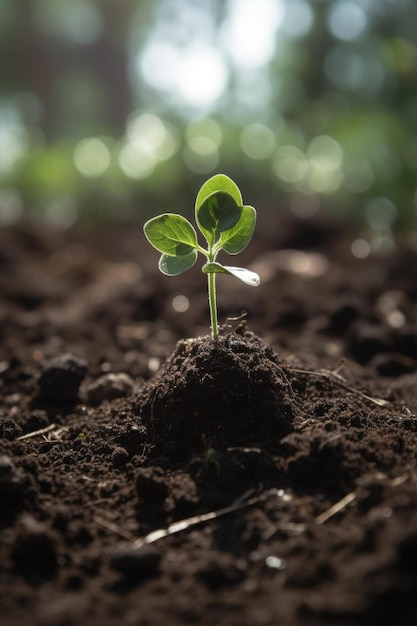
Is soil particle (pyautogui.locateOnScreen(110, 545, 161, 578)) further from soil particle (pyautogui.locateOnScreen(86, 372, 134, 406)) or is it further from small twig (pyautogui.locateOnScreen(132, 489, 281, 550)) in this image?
soil particle (pyautogui.locateOnScreen(86, 372, 134, 406))

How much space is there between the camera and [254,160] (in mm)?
5504

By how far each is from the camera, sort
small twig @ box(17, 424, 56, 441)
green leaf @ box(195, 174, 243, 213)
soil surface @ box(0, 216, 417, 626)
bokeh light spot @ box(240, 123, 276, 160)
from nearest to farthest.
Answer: soil surface @ box(0, 216, 417, 626) < green leaf @ box(195, 174, 243, 213) < small twig @ box(17, 424, 56, 441) < bokeh light spot @ box(240, 123, 276, 160)

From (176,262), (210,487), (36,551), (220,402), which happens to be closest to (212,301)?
(176,262)

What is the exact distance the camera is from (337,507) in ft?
4.11

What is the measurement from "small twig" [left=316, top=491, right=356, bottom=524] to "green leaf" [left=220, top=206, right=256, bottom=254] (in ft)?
1.89

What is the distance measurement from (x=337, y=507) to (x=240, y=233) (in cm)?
63

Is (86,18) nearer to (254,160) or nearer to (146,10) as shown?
(146,10)

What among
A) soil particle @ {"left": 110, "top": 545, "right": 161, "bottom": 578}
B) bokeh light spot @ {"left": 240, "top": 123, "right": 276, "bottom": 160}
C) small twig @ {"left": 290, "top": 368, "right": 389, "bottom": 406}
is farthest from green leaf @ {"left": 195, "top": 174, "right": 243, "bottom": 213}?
bokeh light spot @ {"left": 240, "top": 123, "right": 276, "bottom": 160}

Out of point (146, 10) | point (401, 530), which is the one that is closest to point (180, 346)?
point (401, 530)

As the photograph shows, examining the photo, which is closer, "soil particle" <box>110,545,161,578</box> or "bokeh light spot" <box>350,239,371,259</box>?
"soil particle" <box>110,545,161,578</box>

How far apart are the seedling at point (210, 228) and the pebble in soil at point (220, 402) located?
96mm

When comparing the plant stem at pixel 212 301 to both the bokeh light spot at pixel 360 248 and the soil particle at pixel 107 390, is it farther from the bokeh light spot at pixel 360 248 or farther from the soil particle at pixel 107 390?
the bokeh light spot at pixel 360 248

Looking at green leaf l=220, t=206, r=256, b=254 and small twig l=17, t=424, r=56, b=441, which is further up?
green leaf l=220, t=206, r=256, b=254

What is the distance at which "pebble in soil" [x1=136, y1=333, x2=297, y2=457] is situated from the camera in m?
1.46
